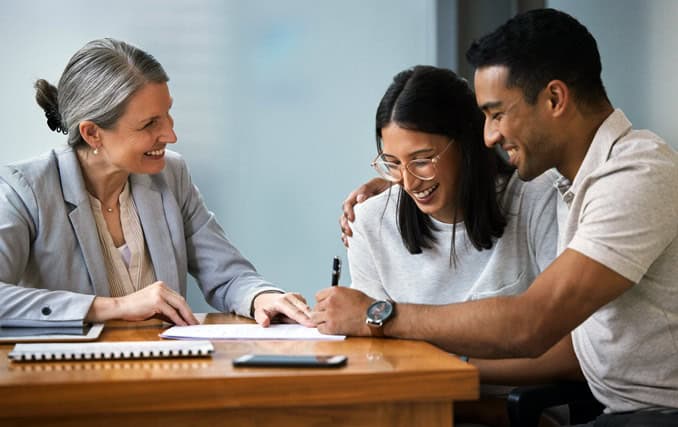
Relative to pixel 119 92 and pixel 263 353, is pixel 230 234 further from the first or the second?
pixel 263 353

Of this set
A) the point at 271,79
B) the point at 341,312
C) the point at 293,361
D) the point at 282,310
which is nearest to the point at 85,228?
the point at 282,310

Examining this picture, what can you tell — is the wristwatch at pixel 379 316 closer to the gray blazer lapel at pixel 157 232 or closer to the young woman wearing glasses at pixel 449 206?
the young woman wearing glasses at pixel 449 206

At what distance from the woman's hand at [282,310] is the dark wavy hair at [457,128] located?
0.38 m

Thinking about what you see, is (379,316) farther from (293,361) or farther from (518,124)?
(518,124)

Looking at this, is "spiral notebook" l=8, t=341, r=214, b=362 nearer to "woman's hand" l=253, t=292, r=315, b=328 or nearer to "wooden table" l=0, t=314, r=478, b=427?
"wooden table" l=0, t=314, r=478, b=427

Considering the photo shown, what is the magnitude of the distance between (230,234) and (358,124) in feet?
2.30

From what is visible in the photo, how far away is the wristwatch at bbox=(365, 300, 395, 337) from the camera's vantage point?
67.2 inches

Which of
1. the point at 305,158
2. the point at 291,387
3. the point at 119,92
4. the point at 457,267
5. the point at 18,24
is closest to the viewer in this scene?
the point at 291,387

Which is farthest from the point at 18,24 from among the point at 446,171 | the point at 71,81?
the point at 446,171

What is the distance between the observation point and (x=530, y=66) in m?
1.83

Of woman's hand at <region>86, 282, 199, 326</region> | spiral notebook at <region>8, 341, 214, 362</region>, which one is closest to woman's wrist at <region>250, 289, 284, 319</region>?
woman's hand at <region>86, 282, 199, 326</region>

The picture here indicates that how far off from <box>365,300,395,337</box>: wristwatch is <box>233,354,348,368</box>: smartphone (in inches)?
11.3

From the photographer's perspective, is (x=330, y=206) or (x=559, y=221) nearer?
(x=559, y=221)

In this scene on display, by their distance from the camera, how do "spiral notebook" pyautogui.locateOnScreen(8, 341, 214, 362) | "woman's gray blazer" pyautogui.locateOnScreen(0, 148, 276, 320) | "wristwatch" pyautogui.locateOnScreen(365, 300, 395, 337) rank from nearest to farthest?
"spiral notebook" pyautogui.locateOnScreen(8, 341, 214, 362), "wristwatch" pyautogui.locateOnScreen(365, 300, 395, 337), "woman's gray blazer" pyautogui.locateOnScreen(0, 148, 276, 320)
